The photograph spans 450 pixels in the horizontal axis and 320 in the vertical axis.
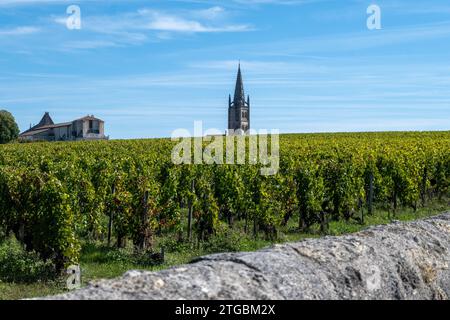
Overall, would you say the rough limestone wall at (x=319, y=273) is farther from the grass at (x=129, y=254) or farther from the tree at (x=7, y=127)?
the tree at (x=7, y=127)

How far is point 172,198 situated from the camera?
55.4 feet

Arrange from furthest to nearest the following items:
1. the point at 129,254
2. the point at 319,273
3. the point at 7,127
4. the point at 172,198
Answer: the point at 7,127, the point at 172,198, the point at 129,254, the point at 319,273

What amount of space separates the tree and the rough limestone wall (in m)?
85.3

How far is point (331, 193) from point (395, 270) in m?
14.3

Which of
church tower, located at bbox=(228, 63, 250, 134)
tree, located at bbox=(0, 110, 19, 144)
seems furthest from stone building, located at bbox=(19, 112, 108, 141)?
church tower, located at bbox=(228, 63, 250, 134)

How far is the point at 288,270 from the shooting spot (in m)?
4.18

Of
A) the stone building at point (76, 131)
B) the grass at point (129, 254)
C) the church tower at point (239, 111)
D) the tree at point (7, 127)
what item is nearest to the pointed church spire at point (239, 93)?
the church tower at point (239, 111)

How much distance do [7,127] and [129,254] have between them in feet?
255

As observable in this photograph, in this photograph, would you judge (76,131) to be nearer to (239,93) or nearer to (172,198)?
(239,93)

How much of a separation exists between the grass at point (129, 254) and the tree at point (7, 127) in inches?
2888

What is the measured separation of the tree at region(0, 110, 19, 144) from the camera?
83.6 m

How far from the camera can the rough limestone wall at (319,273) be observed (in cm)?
365

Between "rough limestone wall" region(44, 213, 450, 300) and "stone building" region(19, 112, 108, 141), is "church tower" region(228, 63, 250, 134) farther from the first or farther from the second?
"rough limestone wall" region(44, 213, 450, 300)

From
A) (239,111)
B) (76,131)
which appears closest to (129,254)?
(76,131)
